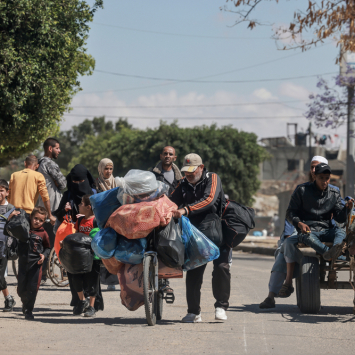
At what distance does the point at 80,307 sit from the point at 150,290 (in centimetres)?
133

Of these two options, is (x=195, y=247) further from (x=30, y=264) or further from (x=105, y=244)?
(x=30, y=264)

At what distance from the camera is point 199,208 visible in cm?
680

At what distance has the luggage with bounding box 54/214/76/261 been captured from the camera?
785 centimetres

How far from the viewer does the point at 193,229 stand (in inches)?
265

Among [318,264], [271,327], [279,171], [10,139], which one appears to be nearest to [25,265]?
[271,327]

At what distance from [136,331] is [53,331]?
0.79m

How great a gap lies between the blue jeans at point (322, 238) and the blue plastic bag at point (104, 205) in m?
2.23

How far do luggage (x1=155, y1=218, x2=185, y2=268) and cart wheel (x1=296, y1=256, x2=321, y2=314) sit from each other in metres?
1.72

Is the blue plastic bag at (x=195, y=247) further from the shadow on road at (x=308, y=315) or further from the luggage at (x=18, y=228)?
the luggage at (x=18, y=228)

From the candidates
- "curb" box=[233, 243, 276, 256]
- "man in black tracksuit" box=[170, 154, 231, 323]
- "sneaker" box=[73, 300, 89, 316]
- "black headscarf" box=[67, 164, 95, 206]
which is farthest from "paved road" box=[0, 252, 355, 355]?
"curb" box=[233, 243, 276, 256]

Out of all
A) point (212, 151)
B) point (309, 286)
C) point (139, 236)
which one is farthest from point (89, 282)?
point (212, 151)

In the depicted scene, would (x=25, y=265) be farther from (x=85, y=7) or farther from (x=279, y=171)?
(x=279, y=171)

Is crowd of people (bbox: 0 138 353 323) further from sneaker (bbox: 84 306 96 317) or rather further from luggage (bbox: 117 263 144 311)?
luggage (bbox: 117 263 144 311)

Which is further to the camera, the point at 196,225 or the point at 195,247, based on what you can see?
the point at 196,225
